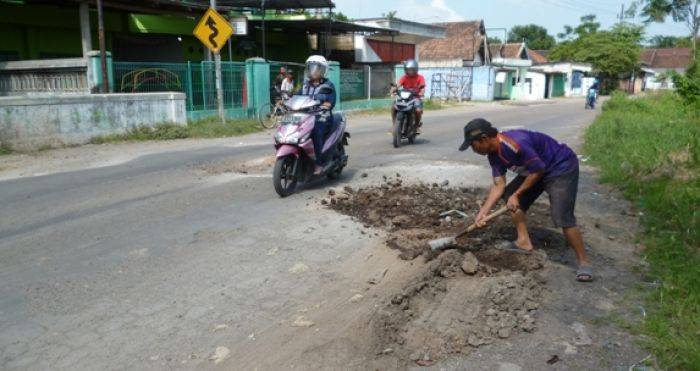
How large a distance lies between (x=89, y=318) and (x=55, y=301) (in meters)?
0.45

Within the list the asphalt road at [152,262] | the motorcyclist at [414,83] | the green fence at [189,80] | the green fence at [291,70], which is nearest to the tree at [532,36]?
the green fence at [291,70]

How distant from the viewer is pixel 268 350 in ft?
10.7

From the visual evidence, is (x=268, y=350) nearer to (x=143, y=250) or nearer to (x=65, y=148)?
(x=143, y=250)

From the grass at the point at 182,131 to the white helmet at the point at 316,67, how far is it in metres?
7.24

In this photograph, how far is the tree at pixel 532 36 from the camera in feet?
330

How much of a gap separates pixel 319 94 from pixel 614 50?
5215 cm

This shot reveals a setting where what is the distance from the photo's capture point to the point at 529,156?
4234 mm

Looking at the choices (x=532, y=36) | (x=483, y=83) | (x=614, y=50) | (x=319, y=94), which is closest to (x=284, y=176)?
(x=319, y=94)

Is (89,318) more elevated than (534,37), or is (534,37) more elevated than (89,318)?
(534,37)

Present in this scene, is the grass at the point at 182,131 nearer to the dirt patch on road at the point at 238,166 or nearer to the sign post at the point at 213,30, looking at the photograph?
the sign post at the point at 213,30

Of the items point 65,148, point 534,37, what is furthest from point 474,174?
point 534,37

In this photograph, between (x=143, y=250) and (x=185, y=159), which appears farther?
(x=185, y=159)

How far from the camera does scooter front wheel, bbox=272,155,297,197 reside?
6855mm

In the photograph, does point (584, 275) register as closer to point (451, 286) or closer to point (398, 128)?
point (451, 286)
